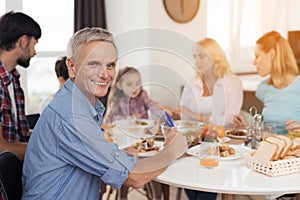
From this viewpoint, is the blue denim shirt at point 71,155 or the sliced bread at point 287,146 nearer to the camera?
the blue denim shirt at point 71,155

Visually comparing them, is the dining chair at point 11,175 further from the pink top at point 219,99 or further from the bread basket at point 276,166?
the pink top at point 219,99

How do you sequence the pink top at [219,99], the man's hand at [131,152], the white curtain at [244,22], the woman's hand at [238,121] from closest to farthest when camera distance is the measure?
the man's hand at [131,152]
the woman's hand at [238,121]
the pink top at [219,99]
the white curtain at [244,22]

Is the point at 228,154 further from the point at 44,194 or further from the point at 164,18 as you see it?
the point at 164,18

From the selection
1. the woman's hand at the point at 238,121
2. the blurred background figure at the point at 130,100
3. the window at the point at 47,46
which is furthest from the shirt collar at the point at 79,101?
the window at the point at 47,46

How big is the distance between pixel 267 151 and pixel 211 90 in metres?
1.43

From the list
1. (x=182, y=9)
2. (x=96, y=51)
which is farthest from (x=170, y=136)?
(x=182, y=9)

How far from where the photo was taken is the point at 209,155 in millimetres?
1608

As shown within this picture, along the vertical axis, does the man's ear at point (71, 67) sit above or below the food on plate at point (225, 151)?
above

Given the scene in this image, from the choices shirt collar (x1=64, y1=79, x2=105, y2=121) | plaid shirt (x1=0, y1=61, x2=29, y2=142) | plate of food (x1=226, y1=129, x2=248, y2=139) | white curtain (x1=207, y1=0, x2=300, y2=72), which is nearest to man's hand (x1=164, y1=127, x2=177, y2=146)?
shirt collar (x1=64, y1=79, x2=105, y2=121)

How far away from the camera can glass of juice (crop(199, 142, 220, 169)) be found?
1584mm

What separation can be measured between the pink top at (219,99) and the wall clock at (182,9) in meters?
0.75

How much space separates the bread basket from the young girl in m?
1.44

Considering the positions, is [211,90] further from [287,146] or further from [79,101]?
[79,101]

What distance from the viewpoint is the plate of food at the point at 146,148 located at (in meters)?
1.70
